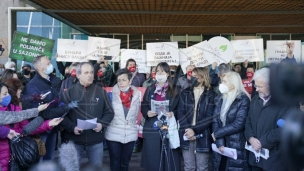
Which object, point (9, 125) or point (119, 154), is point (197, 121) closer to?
point (119, 154)

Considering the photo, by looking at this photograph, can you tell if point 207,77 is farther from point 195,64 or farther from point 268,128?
point 195,64

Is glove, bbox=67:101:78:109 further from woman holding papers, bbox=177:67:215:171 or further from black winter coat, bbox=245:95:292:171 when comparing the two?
black winter coat, bbox=245:95:292:171

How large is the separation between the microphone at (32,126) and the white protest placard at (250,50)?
649 centimetres

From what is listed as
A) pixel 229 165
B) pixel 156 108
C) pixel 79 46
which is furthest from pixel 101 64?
pixel 229 165

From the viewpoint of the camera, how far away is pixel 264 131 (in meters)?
4.48

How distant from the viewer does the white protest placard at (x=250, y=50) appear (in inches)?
397

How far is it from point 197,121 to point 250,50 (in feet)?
16.5

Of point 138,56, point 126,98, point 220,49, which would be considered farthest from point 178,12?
point 126,98

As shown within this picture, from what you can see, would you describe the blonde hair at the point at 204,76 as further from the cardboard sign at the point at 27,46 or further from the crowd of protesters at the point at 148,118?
the cardboard sign at the point at 27,46

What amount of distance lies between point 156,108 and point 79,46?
4.70 metres

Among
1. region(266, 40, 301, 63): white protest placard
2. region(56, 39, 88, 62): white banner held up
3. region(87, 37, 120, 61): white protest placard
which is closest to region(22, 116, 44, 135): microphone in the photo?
region(87, 37, 120, 61): white protest placard

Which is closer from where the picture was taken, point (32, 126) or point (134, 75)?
point (32, 126)

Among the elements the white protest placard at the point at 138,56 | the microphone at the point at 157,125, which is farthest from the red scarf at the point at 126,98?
the white protest placard at the point at 138,56

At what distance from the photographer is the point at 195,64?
31.1 ft
